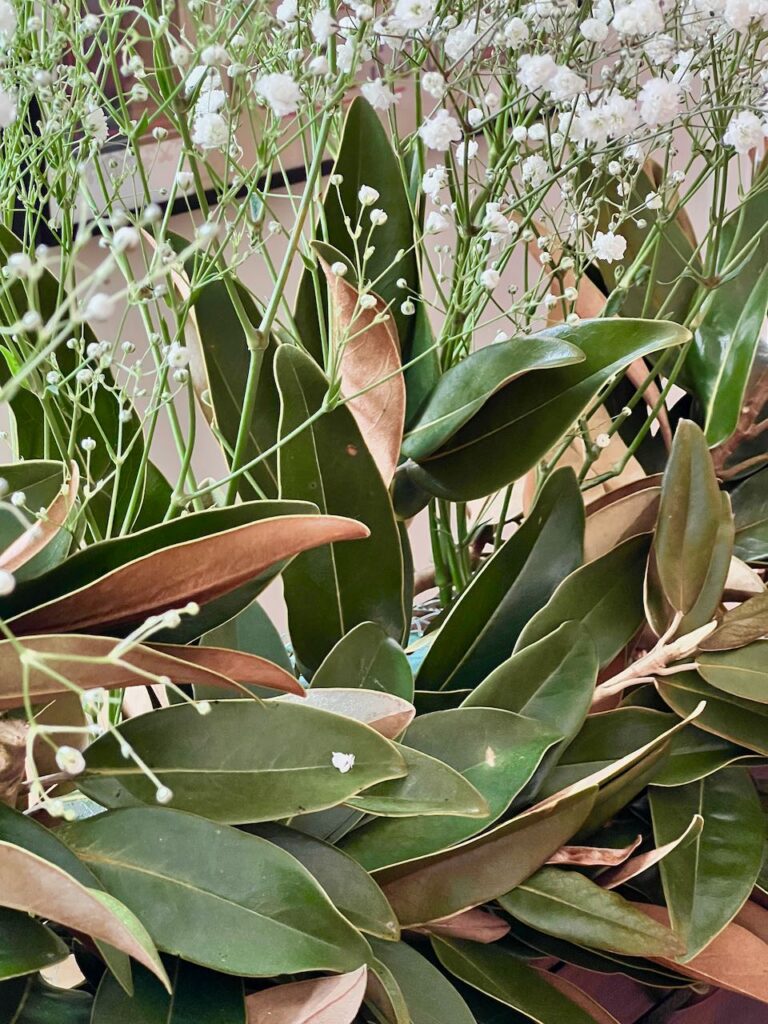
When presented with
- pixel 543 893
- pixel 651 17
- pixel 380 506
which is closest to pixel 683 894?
pixel 543 893

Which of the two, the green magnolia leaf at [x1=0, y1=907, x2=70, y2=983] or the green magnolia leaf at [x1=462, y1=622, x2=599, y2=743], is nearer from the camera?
the green magnolia leaf at [x1=0, y1=907, x2=70, y2=983]

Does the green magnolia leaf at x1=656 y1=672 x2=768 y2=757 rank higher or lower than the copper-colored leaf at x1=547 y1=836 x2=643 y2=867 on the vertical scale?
higher

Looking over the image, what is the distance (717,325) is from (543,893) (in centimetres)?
36

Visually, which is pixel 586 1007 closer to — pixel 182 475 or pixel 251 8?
pixel 182 475

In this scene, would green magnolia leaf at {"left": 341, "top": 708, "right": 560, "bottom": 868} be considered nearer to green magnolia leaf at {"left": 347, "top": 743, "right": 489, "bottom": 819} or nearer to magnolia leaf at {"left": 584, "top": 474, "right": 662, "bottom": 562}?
green magnolia leaf at {"left": 347, "top": 743, "right": 489, "bottom": 819}

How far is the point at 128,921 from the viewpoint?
0.25m

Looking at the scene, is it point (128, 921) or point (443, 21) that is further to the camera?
point (443, 21)

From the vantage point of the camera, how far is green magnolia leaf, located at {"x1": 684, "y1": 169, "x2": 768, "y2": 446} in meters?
0.54

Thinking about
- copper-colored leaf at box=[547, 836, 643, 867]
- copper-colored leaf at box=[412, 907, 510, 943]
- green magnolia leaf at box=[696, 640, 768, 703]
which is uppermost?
green magnolia leaf at box=[696, 640, 768, 703]

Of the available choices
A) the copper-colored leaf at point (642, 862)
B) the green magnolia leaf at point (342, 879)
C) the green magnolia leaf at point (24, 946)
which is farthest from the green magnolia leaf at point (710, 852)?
the green magnolia leaf at point (24, 946)

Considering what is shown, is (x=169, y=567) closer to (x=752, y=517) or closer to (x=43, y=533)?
(x=43, y=533)

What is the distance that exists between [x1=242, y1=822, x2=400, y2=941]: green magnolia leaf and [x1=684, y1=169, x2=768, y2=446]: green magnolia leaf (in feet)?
1.07

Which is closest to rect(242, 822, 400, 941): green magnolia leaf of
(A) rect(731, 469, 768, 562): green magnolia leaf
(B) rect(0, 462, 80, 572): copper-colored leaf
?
(B) rect(0, 462, 80, 572): copper-colored leaf

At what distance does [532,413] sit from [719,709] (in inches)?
5.8
